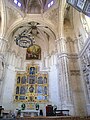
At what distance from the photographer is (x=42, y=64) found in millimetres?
17922

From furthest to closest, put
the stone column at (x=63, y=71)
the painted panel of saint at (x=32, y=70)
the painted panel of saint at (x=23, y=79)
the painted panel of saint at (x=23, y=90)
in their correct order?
the painted panel of saint at (x=32, y=70), the painted panel of saint at (x=23, y=79), the painted panel of saint at (x=23, y=90), the stone column at (x=63, y=71)

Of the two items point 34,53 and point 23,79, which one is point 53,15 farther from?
point 23,79

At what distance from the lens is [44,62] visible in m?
18.1

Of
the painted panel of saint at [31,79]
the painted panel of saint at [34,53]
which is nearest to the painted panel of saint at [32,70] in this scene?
the painted panel of saint at [31,79]

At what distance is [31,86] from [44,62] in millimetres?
4339

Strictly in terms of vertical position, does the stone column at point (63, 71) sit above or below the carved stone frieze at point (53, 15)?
below

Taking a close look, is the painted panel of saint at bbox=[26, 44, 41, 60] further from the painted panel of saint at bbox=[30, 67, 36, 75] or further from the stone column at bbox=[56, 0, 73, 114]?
the stone column at bbox=[56, 0, 73, 114]

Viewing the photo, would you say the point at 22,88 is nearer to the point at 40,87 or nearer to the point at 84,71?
the point at 40,87

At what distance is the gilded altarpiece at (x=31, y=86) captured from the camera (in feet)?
49.5

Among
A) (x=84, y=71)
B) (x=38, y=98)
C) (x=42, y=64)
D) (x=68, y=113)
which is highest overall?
(x=42, y=64)

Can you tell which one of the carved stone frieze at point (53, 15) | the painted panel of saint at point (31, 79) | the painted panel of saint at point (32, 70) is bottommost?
Result: the painted panel of saint at point (31, 79)

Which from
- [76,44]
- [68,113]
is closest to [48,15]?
[76,44]

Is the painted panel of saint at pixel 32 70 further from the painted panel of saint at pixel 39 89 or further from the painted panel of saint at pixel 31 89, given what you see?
the painted panel of saint at pixel 39 89

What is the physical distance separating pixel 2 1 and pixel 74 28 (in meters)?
9.86
